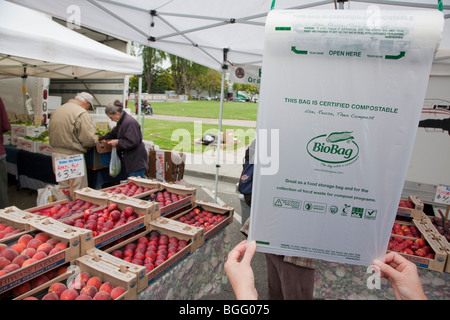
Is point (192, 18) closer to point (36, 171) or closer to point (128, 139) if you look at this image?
point (128, 139)

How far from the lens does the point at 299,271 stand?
1.92 m

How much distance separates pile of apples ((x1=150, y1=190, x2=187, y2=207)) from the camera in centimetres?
314

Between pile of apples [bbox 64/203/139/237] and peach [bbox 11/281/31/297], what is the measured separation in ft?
2.01

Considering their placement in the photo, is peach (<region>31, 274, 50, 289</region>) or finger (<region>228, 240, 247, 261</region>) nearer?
finger (<region>228, 240, 247, 261</region>)

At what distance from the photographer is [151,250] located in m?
2.38

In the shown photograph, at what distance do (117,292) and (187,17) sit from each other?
10.8 feet

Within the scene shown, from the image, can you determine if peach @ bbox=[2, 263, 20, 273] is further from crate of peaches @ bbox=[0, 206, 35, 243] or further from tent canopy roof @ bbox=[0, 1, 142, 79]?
tent canopy roof @ bbox=[0, 1, 142, 79]

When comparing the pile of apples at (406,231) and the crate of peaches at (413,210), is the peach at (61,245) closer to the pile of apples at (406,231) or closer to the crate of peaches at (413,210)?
the pile of apples at (406,231)

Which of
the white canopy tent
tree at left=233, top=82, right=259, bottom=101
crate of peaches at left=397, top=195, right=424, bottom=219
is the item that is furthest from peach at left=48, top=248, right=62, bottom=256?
tree at left=233, top=82, right=259, bottom=101

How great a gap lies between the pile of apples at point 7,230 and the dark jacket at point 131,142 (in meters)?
2.55

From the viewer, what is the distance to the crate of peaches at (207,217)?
3.01m

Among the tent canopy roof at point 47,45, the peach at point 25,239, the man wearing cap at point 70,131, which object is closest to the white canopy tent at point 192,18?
the tent canopy roof at point 47,45

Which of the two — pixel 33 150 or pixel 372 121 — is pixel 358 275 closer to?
pixel 372 121

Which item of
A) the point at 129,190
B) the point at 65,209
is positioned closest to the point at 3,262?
the point at 65,209
